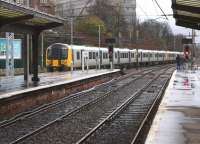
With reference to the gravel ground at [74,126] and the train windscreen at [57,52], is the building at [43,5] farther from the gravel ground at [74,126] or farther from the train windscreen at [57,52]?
the gravel ground at [74,126]

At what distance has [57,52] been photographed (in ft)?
162

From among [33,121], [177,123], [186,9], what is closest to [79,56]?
[186,9]

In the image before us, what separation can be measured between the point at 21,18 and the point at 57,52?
→ 2815 cm

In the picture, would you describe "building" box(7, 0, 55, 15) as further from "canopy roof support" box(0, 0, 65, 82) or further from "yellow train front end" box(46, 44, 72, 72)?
"canopy roof support" box(0, 0, 65, 82)

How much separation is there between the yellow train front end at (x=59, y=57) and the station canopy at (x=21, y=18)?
72.5 ft

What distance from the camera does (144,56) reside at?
80.2 metres

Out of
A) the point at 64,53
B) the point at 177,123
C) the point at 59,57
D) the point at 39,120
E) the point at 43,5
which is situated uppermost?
the point at 43,5

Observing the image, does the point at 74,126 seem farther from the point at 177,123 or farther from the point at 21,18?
the point at 21,18

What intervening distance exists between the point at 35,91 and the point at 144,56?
5893cm

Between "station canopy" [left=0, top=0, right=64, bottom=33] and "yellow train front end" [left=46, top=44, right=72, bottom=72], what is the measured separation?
2211 centimetres

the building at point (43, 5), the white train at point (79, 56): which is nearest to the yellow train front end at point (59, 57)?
the white train at point (79, 56)

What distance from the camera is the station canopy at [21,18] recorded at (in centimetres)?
1902

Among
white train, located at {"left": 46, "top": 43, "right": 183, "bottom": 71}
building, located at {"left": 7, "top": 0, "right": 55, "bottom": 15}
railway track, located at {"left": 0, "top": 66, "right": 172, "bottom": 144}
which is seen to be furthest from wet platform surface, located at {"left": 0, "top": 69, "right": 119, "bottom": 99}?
building, located at {"left": 7, "top": 0, "right": 55, "bottom": 15}

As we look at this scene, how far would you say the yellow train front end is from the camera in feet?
160
